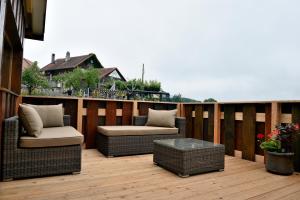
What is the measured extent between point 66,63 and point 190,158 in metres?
29.3

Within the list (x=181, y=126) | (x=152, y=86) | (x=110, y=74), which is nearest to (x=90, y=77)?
(x=110, y=74)

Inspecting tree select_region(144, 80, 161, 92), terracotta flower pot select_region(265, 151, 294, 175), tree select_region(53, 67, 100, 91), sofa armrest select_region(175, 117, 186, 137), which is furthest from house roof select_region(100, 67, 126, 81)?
terracotta flower pot select_region(265, 151, 294, 175)

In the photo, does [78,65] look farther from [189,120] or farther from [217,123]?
[217,123]

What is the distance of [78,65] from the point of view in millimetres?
26422

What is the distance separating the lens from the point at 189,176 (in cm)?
258

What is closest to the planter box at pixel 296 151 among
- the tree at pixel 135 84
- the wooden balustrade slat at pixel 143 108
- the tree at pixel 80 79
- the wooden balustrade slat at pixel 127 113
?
the wooden balustrade slat at pixel 143 108

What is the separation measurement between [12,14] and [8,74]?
5.06 ft

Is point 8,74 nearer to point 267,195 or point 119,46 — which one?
point 267,195

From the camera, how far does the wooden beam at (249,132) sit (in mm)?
3441

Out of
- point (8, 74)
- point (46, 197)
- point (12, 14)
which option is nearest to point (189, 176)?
point (46, 197)

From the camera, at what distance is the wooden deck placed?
1943 millimetres

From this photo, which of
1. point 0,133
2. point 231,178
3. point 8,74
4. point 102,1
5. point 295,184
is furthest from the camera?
point 102,1

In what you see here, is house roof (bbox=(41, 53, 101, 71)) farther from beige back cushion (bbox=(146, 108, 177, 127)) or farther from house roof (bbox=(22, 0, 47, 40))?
beige back cushion (bbox=(146, 108, 177, 127))

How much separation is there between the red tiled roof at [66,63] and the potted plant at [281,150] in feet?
86.3
